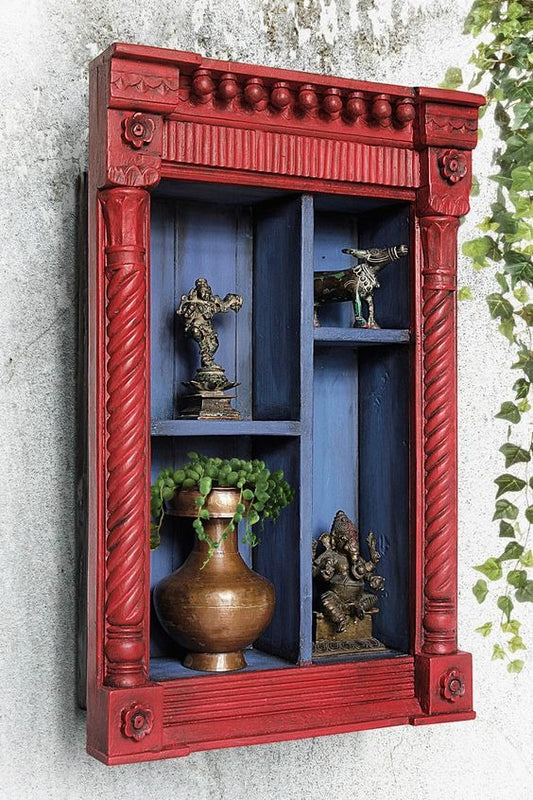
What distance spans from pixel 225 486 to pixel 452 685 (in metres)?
0.57

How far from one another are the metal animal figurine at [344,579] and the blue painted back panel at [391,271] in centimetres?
42

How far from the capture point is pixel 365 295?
222 cm

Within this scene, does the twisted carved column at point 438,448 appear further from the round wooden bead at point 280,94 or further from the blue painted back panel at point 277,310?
the round wooden bead at point 280,94

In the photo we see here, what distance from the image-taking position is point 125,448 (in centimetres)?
190

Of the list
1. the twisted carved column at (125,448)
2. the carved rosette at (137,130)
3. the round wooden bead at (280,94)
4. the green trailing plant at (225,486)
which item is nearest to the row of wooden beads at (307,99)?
the round wooden bead at (280,94)

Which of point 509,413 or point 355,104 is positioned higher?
point 355,104

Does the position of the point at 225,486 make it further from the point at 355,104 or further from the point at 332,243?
the point at 355,104

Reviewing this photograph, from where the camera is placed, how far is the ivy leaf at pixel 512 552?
2.68 meters

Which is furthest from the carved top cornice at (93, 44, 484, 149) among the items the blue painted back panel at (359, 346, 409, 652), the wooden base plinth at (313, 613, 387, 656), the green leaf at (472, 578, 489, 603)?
the green leaf at (472, 578, 489, 603)

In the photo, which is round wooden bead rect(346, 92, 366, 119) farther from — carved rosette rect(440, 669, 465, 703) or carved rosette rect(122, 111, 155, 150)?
carved rosette rect(440, 669, 465, 703)

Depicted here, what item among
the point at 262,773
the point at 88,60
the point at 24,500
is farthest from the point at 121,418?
the point at 262,773

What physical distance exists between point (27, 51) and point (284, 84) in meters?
0.54

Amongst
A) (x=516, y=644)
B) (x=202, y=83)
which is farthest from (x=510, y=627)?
(x=202, y=83)

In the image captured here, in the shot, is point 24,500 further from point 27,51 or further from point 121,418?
point 27,51
